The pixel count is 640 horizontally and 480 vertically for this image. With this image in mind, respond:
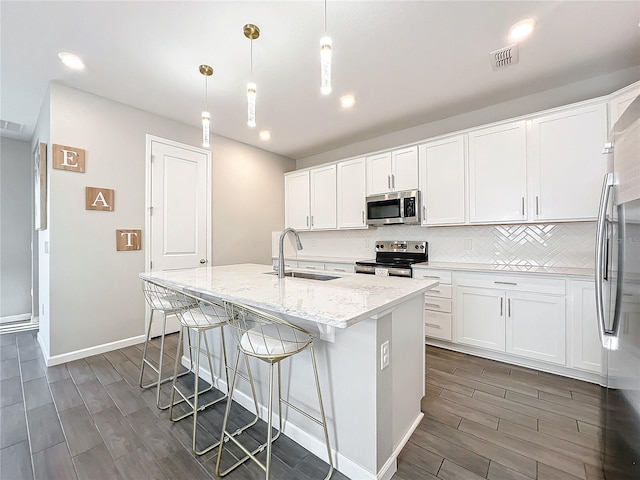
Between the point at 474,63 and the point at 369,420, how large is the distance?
2.86m

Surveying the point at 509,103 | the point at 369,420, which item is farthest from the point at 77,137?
the point at 509,103

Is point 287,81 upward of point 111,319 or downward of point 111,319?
upward

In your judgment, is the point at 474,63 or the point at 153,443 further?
the point at 474,63

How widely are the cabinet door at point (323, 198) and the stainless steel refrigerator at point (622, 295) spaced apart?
3270 millimetres

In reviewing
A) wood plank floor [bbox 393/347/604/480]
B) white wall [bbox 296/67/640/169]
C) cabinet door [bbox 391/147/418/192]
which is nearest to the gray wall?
white wall [bbox 296/67/640/169]

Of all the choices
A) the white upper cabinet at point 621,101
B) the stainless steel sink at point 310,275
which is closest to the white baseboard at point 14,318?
the stainless steel sink at point 310,275

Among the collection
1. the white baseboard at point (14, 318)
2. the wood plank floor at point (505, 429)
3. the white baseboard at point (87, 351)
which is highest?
the white baseboard at point (14, 318)

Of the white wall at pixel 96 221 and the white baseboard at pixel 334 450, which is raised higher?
the white wall at pixel 96 221

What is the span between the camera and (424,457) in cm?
152

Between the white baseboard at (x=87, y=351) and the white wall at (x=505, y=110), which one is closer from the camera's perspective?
the white wall at (x=505, y=110)

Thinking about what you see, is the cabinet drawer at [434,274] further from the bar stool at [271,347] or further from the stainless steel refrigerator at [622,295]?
the bar stool at [271,347]

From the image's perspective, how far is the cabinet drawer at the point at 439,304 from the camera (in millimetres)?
2953

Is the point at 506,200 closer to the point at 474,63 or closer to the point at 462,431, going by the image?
the point at 474,63

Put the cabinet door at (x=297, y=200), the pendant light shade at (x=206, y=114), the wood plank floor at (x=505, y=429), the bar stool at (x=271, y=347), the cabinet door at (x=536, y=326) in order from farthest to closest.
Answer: the cabinet door at (x=297, y=200)
the cabinet door at (x=536, y=326)
the pendant light shade at (x=206, y=114)
the wood plank floor at (x=505, y=429)
the bar stool at (x=271, y=347)
